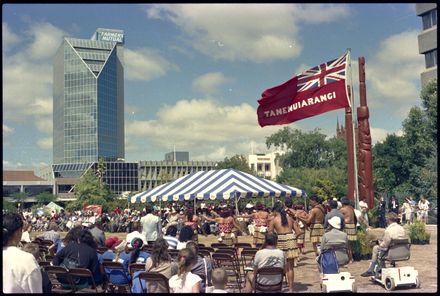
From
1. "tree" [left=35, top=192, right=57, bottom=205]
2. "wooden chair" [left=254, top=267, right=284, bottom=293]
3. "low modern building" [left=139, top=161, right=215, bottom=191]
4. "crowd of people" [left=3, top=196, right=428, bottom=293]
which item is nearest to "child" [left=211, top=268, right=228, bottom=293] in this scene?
"crowd of people" [left=3, top=196, right=428, bottom=293]

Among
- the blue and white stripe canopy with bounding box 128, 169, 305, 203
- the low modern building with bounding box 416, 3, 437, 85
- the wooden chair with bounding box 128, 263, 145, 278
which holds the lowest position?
the wooden chair with bounding box 128, 263, 145, 278

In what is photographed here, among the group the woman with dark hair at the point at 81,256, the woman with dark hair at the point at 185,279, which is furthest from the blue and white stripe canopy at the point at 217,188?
the woman with dark hair at the point at 185,279

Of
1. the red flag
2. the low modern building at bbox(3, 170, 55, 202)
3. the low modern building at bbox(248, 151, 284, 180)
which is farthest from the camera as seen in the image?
the low modern building at bbox(248, 151, 284, 180)

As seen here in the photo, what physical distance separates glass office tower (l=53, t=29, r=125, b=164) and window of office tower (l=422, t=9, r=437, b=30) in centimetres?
11790

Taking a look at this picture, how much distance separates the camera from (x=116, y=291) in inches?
343

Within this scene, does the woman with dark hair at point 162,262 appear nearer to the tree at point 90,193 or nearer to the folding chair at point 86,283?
the folding chair at point 86,283

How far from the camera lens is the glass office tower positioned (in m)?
163

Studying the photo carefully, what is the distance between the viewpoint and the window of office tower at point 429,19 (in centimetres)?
5050

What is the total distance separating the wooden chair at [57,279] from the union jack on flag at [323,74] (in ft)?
34.9

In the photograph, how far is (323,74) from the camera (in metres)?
16.2

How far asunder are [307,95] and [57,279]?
1072 centimetres

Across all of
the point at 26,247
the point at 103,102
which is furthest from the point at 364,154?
the point at 103,102

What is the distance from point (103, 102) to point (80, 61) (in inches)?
593

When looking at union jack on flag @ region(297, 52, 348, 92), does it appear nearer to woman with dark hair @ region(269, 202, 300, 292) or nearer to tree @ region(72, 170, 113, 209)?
woman with dark hair @ region(269, 202, 300, 292)
